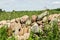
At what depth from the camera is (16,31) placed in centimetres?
1770

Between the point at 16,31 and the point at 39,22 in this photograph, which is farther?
the point at 39,22

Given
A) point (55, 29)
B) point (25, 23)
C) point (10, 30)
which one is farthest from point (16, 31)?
point (55, 29)

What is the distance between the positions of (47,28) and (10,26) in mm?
5020

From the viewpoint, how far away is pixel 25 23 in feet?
63.0

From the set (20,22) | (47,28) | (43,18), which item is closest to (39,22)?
(43,18)

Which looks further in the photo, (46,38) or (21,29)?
(21,29)

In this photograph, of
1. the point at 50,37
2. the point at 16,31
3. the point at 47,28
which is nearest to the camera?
the point at 50,37

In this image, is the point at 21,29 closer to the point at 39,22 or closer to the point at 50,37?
the point at 39,22

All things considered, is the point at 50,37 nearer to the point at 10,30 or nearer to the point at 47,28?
the point at 47,28

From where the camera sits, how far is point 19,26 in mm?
18250

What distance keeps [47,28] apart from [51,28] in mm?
544

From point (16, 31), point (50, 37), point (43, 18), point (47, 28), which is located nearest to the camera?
point (50, 37)

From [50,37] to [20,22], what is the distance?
23.9 feet

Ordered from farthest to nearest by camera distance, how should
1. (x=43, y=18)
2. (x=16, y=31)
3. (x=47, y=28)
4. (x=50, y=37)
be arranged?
1. (x=43, y=18)
2. (x=16, y=31)
3. (x=47, y=28)
4. (x=50, y=37)
